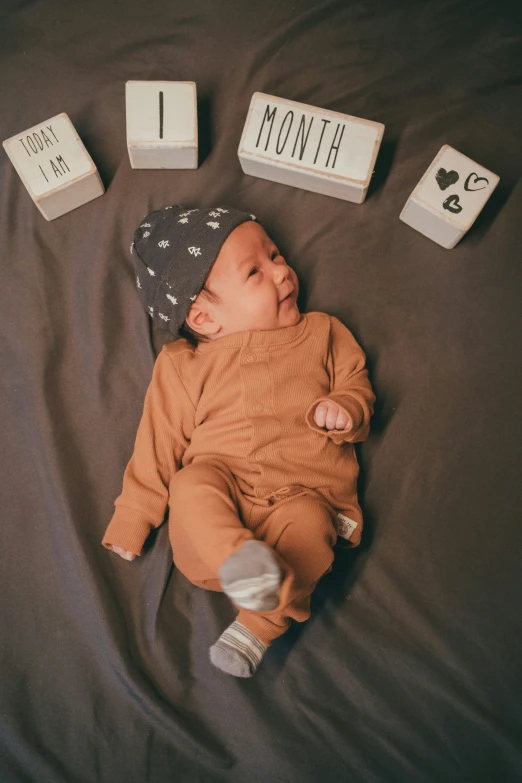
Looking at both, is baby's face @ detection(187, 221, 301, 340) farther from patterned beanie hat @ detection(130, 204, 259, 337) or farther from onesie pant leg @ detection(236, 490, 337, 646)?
onesie pant leg @ detection(236, 490, 337, 646)

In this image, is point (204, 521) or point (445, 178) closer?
A: point (204, 521)

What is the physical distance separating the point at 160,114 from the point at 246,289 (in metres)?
0.42

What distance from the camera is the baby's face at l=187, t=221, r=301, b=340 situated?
110 centimetres

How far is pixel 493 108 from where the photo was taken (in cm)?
126

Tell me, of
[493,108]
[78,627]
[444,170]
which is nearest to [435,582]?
[78,627]

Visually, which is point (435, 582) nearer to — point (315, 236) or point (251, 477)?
Answer: point (251, 477)

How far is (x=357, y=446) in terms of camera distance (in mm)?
1177

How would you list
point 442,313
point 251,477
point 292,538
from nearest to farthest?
point 292,538
point 251,477
point 442,313

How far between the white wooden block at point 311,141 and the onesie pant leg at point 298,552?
0.65 metres

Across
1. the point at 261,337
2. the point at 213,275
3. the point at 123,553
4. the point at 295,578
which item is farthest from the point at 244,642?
the point at 213,275

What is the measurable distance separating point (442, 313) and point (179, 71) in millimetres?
782

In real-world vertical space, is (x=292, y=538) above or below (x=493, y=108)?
below

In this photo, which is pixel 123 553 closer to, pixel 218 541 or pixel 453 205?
pixel 218 541

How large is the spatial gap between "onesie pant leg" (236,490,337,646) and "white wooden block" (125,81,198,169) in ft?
2.50
